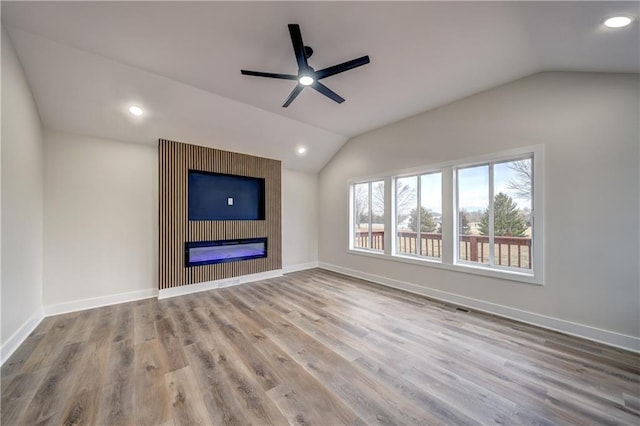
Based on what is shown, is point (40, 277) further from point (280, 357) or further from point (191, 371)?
point (280, 357)

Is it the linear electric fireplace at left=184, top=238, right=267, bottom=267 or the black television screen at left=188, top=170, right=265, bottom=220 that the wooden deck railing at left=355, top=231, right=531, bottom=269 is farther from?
the black television screen at left=188, top=170, right=265, bottom=220

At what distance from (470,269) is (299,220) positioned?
396cm

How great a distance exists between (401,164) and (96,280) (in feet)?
18.2

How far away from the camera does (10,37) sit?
7.83 ft

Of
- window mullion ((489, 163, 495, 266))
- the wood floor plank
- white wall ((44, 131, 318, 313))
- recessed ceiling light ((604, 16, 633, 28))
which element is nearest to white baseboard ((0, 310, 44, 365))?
white wall ((44, 131, 318, 313))

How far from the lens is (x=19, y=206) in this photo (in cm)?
265

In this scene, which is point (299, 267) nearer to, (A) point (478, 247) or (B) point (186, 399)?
(A) point (478, 247)

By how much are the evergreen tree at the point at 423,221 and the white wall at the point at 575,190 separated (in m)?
0.90

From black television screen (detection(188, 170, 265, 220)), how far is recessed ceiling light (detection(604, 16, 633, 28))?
5217 millimetres

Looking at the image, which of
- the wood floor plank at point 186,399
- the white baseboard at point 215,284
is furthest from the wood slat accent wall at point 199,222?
the wood floor plank at point 186,399

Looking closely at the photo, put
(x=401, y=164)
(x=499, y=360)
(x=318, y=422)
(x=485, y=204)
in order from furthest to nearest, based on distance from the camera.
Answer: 1. (x=401, y=164)
2. (x=485, y=204)
3. (x=499, y=360)
4. (x=318, y=422)

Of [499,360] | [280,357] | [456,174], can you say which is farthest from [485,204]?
[280,357]

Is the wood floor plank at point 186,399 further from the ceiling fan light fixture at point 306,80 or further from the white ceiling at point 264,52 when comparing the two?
the white ceiling at point 264,52

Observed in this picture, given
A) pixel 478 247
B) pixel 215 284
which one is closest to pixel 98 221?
pixel 215 284
